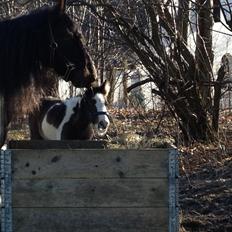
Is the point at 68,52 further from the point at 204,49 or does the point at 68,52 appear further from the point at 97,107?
the point at 204,49

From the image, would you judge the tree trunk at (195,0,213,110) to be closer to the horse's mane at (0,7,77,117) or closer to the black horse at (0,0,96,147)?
the black horse at (0,0,96,147)

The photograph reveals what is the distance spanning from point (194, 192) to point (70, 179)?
2.91m

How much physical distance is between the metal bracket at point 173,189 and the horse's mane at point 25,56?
178cm

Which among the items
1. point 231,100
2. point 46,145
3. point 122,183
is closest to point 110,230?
point 122,183

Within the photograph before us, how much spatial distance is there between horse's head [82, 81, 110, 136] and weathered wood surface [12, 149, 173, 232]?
4855 mm

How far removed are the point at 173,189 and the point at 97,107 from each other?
512 centimetres

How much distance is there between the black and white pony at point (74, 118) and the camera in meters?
9.22

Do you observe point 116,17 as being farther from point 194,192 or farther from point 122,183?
point 122,183

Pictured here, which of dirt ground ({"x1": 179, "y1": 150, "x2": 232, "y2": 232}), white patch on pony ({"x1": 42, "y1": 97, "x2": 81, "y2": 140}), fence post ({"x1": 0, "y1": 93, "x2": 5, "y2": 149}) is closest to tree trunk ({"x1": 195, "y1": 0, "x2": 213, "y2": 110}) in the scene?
dirt ground ({"x1": 179, "y1": 150, "x2": 232, "y2": 232})

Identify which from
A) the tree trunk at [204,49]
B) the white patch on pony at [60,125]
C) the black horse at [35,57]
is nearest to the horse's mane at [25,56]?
the black horse at [35,57]

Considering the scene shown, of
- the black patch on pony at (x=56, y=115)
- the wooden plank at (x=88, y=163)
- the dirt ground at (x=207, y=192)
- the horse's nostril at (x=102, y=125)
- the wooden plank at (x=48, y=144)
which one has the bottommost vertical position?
the dirt ground at (x=207, y=192)

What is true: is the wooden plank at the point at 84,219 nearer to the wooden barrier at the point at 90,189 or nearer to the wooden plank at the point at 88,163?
the wooden barrier at the point at 90,189

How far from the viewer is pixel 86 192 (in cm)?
418

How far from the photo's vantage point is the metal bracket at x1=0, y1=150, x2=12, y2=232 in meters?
4.12
